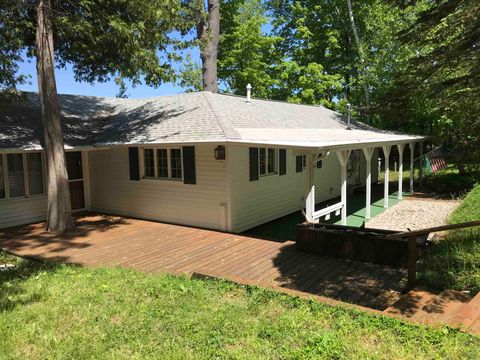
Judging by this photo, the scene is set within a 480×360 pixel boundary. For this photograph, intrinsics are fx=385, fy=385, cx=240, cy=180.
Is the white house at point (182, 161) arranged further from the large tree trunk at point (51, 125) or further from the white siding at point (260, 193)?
the large tree trunk at point (51, 125)

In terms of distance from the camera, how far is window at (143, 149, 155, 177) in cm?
1136

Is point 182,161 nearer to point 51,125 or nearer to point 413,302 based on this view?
point 51,125

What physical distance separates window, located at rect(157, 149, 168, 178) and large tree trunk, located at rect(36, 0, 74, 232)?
2.51 metres

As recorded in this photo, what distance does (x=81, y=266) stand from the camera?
23.1 ft

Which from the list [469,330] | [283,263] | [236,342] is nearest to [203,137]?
[283,263]

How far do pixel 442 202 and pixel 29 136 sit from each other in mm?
14100

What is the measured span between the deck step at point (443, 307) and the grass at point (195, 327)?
462 mm

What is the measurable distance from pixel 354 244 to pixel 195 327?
4.26m

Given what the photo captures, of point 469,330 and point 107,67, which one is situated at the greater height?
point 107,67

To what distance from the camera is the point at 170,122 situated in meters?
11.6

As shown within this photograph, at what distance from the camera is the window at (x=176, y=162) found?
1073cm

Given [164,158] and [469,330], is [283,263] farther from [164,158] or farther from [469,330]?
[164,158]

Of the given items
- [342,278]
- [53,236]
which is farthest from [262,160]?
[53,236]

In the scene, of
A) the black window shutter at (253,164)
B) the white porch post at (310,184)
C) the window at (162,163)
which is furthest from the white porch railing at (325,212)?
the window at (162,163)
